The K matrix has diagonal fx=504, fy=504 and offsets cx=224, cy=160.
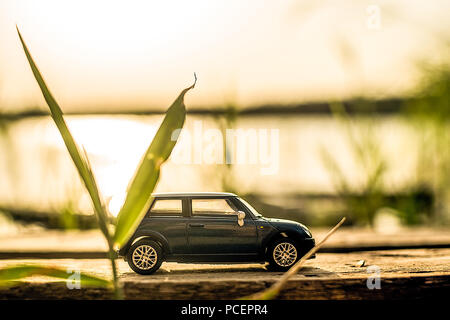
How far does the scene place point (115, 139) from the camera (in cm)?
159

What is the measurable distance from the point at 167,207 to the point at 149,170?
13.3 inches

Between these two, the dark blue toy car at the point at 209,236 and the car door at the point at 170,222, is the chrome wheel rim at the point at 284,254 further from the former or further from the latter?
the car door at the point at 170,222

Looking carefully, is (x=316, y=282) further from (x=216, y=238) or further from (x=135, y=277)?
(x=135, y=277)

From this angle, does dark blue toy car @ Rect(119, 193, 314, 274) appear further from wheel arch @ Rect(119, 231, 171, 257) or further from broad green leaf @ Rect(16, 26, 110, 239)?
broad green leaf @ Rect(16, 26, 110, 239)

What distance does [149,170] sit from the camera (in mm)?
791

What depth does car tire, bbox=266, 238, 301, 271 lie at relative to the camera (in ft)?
3.28

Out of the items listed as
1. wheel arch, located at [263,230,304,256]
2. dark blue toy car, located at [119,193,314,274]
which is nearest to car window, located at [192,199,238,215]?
dark blue toy car, located at [119,193,314,274]

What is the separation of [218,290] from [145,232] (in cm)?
20

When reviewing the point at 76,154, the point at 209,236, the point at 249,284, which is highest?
the point at 76,154

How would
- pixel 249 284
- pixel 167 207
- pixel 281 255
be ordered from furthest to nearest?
pixel 167 207 < pixel 281 255 < pixel 249 284

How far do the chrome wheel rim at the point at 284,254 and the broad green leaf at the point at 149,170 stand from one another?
32cm

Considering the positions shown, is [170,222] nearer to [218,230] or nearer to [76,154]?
[218,230]

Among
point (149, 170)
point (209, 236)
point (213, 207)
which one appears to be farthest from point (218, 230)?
point (149, 170)

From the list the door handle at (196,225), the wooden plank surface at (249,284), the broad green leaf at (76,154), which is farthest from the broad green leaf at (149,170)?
the door handle at (196,225)
